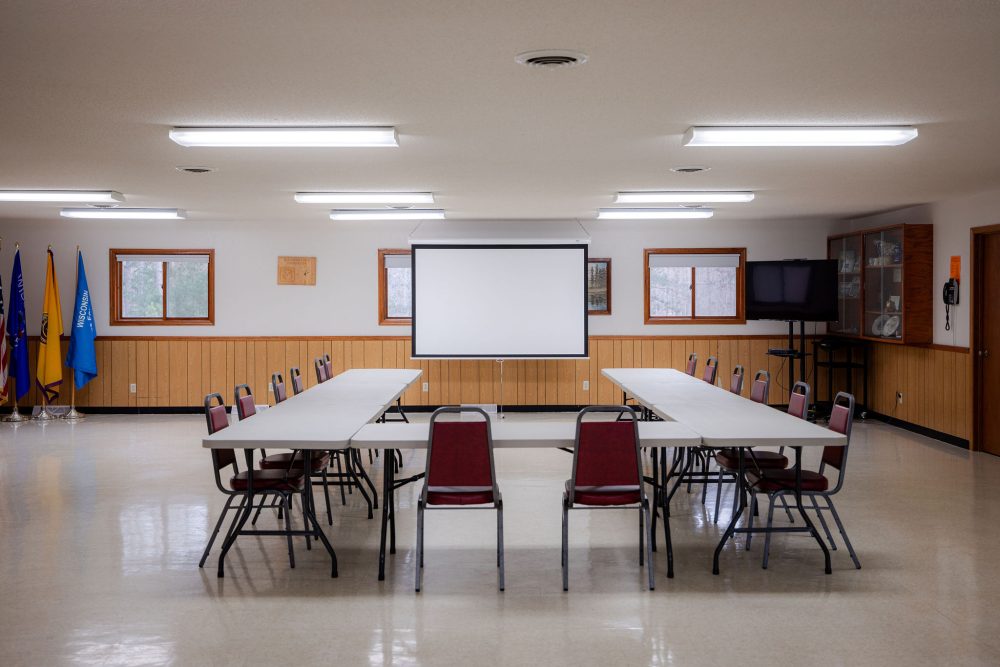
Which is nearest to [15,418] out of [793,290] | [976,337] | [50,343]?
[50,343]

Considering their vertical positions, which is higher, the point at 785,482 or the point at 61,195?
the point at 61,195

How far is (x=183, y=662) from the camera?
141 inches

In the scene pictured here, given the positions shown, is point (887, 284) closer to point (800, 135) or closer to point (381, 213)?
point (800, 135)

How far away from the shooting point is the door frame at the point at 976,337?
8289 millimetres

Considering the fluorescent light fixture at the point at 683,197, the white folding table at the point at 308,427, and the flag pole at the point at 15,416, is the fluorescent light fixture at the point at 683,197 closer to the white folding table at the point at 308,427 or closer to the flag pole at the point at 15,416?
the white folding table at the point at 308,427

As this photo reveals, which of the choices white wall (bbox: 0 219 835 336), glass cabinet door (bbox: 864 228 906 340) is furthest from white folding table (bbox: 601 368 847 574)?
white wall (bbox: 0 219 835 336)

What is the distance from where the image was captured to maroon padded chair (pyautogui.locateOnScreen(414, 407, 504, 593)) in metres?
4.47

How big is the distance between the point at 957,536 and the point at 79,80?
18.0 ft

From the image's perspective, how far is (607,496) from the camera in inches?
178

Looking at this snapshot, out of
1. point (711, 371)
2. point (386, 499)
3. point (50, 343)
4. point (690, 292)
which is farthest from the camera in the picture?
point (690, 292)

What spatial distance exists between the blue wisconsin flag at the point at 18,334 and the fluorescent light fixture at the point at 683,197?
24.7 ft

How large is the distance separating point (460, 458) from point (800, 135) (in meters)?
2.66

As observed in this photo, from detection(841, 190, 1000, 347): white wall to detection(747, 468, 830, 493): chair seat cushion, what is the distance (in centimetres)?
445

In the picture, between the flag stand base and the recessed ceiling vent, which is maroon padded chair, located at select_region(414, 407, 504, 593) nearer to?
the recessed ceiling vent
